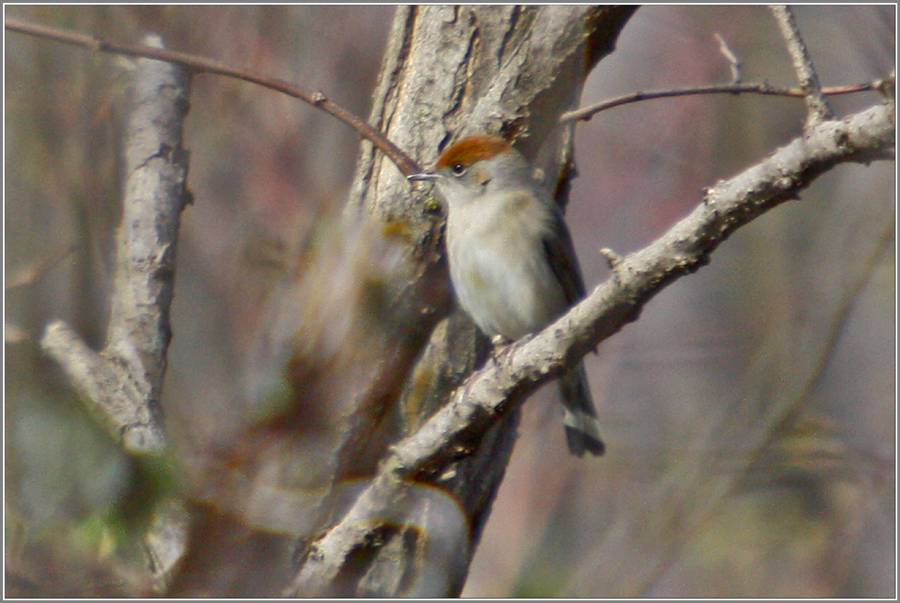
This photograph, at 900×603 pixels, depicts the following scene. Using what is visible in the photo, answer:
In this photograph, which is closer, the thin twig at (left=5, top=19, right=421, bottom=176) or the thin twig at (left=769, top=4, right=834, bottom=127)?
the thin twig at (left=769, top=4, right=834, bottom=127)

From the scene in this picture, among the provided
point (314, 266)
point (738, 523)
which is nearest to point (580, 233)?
point (738, 523)

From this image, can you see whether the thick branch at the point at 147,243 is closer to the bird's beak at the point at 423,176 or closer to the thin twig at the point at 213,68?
the thin twig at the point at 213,68

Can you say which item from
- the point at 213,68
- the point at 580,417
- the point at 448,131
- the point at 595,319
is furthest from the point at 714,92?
the point at 580,417

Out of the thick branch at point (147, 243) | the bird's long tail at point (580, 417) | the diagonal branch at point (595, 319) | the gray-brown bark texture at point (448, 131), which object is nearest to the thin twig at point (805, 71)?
the diagonal branch at point (595, 319)

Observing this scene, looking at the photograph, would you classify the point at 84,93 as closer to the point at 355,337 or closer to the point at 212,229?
the point at 212,229

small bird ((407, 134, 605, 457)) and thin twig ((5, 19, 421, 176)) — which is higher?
thin twig ((5, 19, 421, 176))

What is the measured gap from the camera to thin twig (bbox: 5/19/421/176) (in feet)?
6.10

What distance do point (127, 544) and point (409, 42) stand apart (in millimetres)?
2461

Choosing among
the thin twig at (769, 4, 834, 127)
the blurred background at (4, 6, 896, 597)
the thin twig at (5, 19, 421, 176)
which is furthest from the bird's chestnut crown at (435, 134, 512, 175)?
the thin twig at (769, 4, 834, 127)

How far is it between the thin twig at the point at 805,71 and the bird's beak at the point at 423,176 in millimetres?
1410

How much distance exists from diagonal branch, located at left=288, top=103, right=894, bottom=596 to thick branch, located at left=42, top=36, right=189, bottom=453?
76 centimetres

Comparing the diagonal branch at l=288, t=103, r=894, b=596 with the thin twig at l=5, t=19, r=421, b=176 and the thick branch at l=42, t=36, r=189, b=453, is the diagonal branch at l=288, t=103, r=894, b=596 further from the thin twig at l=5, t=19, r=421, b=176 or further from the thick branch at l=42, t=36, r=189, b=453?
the thin twig at l=5, t=19, r=421, b=176

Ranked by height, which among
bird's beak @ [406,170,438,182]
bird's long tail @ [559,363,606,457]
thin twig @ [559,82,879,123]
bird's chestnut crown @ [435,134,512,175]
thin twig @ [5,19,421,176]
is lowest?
bird's long tail @ [559,363,606,457]

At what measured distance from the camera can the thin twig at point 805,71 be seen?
1.74m
